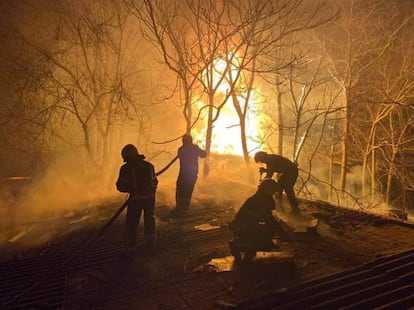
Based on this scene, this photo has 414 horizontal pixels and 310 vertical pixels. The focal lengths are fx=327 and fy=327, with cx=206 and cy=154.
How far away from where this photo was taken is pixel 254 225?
18.0ft

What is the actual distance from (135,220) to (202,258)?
56.6 inches

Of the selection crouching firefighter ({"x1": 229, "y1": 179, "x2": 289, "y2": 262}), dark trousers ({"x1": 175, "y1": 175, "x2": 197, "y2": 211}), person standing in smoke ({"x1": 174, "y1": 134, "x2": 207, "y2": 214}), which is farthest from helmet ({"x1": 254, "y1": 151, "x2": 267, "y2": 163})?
crouching firefighter ({"x1": 229, "y1": 179, "x2": 289, "y2": 262})

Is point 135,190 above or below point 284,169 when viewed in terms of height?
below

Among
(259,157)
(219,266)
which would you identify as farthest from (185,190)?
(219,266)

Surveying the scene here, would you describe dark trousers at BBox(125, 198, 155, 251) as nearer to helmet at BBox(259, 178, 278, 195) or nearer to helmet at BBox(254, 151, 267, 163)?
helmet at BBox(259, 178, 278, 195)

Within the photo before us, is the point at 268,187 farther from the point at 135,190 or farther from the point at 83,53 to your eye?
the point at 83,53

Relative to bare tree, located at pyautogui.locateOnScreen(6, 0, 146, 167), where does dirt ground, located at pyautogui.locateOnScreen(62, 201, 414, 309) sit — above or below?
below

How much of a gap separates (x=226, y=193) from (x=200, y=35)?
7181mm

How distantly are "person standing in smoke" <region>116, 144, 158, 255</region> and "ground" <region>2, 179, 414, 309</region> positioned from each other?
348 mm

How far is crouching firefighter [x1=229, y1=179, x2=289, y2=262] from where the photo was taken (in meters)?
5.35

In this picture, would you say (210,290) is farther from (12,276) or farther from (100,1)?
(100,1)

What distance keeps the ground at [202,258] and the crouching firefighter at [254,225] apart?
8.7 inches

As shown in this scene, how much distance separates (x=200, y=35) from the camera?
13945 mm

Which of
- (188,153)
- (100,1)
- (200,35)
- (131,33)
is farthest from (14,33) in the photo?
(188,153)
